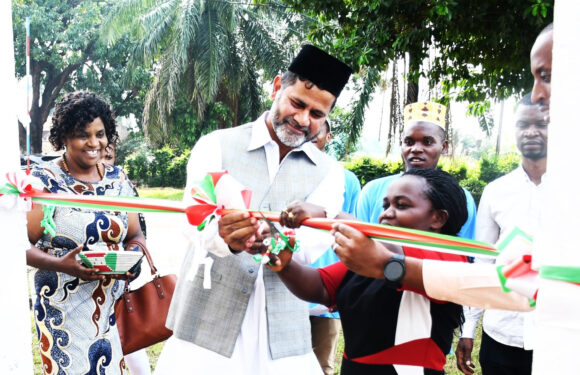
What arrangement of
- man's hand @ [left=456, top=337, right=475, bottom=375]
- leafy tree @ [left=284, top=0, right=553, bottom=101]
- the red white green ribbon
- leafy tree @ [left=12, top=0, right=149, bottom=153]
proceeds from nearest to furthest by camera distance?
the red white green ribbon → man's hand @ [left=456, top=337, right=475, bottom=375] → leafy tree @ [left=284, top=0, right=553, bottom=101] → leafy tree @ [left=12, top=0, right=149, bottom=153]

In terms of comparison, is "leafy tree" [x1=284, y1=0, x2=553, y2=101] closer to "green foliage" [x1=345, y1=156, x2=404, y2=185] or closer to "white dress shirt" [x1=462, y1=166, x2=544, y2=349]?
"white dress shirt" [x1=462, y1=166, x2=544, y2=349]

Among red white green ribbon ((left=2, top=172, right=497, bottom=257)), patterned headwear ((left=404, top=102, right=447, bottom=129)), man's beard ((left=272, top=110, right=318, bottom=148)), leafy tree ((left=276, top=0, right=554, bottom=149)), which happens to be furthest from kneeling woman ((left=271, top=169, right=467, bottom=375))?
A: leafy tree ((left=276, top=0, right=554, bottom=149))

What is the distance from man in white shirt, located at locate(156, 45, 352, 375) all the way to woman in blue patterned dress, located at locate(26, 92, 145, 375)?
0.83 meters

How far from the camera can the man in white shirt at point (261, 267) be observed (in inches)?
93.7

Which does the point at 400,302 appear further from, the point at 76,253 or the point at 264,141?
the point at 76,253

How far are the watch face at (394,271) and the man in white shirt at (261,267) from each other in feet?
2.15

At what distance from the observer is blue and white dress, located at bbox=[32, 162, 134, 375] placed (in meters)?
3.07

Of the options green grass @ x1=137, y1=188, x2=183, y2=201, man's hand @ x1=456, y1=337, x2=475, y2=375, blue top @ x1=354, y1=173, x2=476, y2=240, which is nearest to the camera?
man's hand @ x1=456, y1=337, x2=475, y2=375

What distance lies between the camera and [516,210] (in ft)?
9.85

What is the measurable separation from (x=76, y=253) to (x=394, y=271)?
200 cm

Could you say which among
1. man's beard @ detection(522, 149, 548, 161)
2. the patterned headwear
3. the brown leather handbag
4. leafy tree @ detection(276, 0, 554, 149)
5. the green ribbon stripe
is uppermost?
leafy tree @ detection(276, 0, 554, 149)

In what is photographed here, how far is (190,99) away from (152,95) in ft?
5.41

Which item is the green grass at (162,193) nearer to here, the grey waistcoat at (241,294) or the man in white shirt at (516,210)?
the man in white shirt at (516,210)

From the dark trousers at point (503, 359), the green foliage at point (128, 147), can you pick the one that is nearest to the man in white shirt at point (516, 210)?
the dark trousers at point (503, 359)
